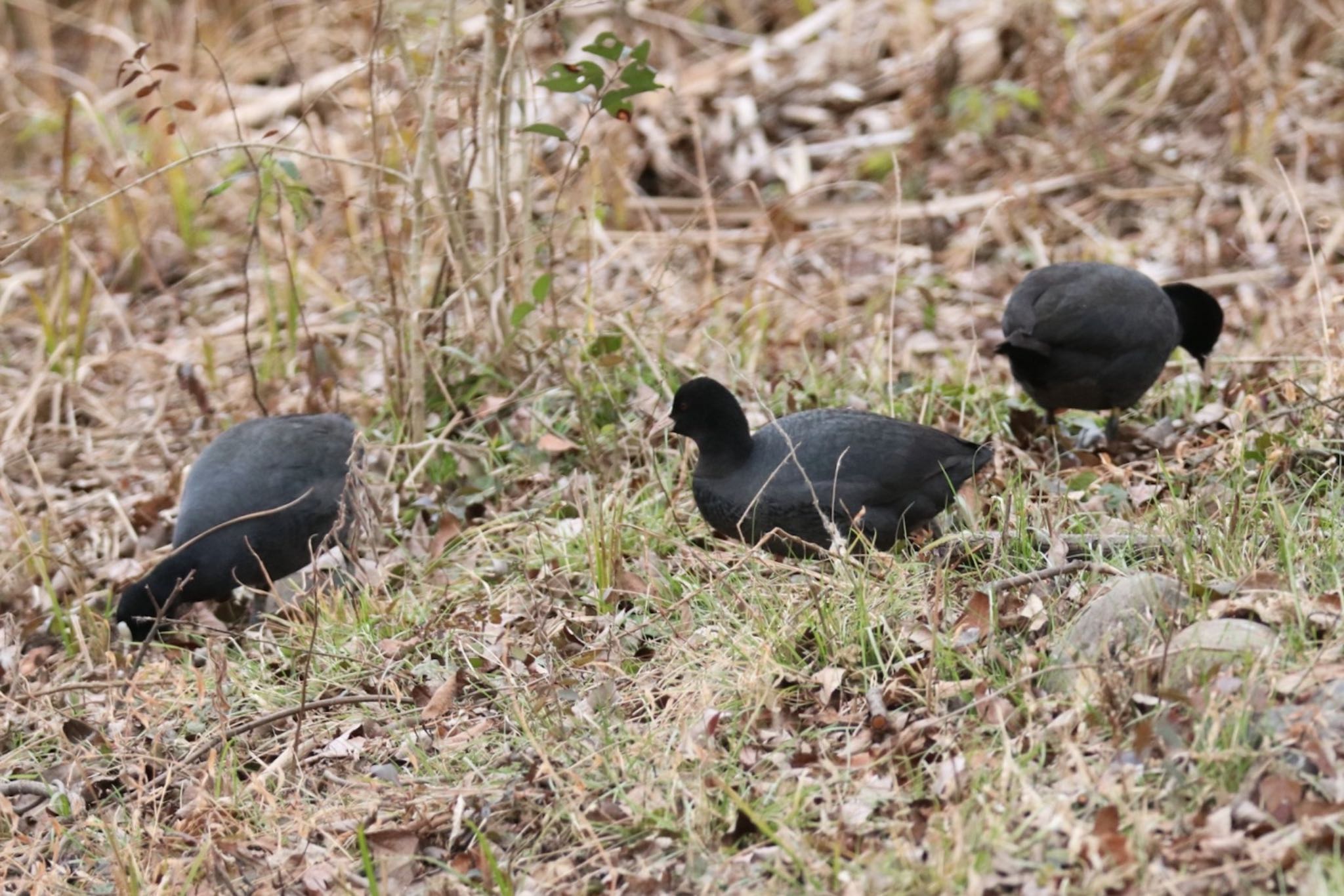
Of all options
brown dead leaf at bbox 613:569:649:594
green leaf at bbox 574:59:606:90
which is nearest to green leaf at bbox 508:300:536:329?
green leaf at bbox 574:59:606:90

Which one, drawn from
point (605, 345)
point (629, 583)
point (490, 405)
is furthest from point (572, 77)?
point (629, 583)

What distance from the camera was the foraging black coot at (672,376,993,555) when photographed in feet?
14.8

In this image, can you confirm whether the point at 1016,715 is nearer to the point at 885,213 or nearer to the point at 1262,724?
the point at 1262,724

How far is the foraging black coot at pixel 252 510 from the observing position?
512 cm

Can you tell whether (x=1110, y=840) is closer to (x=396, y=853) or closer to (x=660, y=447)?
(x=396, y=853)

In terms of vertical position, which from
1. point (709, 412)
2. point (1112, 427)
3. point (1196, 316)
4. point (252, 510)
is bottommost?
point (1112, 427)

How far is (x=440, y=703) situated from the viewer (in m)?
4.13

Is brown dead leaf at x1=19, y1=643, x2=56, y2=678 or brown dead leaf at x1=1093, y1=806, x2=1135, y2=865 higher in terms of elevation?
brown dead leaf at x1=19, y1=643, x2=56, y2=678

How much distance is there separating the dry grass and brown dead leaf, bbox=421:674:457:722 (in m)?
0.02

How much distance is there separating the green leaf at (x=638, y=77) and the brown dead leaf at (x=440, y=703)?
7.22 feet

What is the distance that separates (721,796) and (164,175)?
621 centimetres

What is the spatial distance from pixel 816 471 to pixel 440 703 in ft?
4.64

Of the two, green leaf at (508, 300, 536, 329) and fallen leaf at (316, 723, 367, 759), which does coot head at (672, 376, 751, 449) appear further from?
fallen leaf at (316, 723, 367, 759)

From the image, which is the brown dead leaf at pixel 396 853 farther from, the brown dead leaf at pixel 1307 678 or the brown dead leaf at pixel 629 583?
the brown dead leaf at pixel 1307 678
